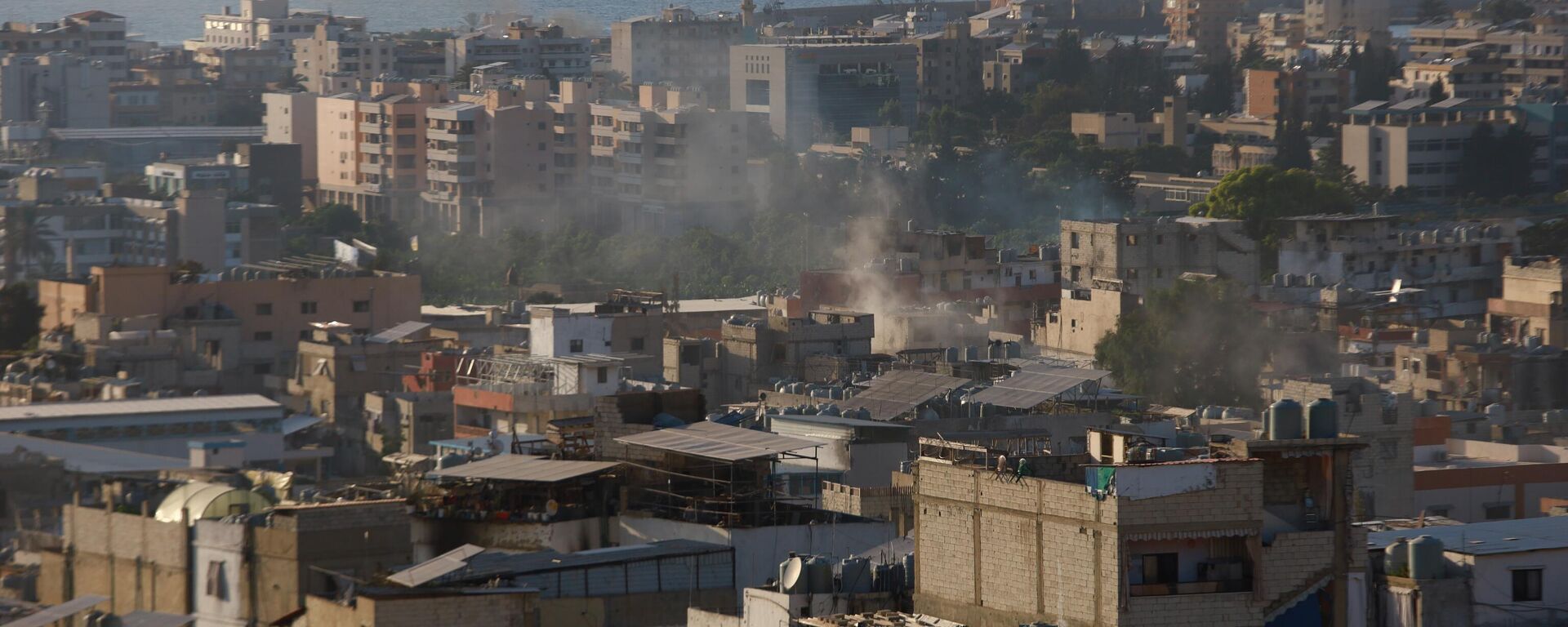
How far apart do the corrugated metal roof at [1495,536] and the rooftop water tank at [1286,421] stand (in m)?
0.58

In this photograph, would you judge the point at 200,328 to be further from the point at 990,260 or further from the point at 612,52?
the point at 612,52

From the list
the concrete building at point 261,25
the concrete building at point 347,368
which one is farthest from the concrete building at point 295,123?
the concrete building at point 347,368

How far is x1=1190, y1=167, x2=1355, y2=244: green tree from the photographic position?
39406 mm

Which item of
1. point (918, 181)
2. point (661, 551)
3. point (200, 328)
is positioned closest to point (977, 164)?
point (918, 181)

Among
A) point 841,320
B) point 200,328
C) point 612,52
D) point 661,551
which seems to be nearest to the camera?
point 661,551

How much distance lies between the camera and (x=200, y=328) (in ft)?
93.8

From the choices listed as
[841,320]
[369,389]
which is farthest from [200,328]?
[841,320]

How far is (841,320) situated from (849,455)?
9634mm

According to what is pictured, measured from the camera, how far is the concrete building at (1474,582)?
10.3 m

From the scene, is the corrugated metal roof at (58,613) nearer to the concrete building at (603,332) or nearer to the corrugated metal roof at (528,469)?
the corrugated metal roof at (528,469)

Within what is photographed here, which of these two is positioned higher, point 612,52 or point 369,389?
point 612,52

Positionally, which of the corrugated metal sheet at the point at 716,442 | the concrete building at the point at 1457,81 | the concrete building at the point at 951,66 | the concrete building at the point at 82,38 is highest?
the concrete building at the point at 82,38

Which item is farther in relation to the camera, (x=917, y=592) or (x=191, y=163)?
(x=191, y=163)

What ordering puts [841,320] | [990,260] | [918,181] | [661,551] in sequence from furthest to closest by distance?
[918,181] → [990,260] → [841,320] → [661,551]
